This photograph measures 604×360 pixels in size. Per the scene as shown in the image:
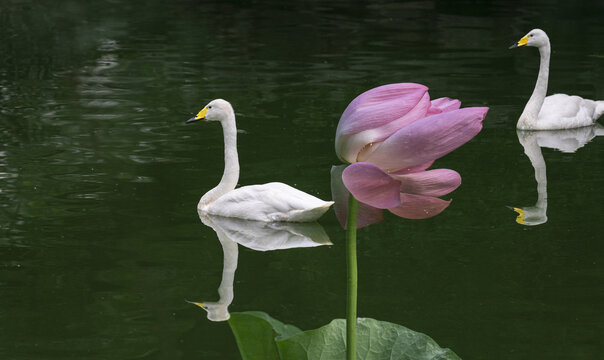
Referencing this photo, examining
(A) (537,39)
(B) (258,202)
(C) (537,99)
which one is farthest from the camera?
(A) (537,39)

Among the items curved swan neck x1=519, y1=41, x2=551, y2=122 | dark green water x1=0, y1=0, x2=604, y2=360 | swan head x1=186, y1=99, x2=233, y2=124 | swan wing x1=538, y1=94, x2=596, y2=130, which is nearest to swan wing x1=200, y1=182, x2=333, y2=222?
dark green water x1=0, y1=0, x2=604, y2=360

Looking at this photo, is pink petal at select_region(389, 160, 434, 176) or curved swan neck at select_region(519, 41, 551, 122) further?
curved swan neck at select_region(519, 41, 551, 122)

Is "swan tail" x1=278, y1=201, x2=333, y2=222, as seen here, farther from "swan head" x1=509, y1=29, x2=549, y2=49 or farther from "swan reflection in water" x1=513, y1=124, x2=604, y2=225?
"swan head" x1=509, y1=29, x2=549, y2=49

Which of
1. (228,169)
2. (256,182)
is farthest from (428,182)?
(256,182)

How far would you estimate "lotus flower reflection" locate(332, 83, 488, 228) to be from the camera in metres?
1.40

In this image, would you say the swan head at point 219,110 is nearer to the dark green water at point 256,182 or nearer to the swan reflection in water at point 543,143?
the dark green water at point 256,182

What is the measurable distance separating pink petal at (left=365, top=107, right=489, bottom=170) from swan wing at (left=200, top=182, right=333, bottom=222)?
564 cm

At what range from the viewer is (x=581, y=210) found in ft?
25.4

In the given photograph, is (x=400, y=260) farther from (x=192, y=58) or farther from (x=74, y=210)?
(x=192, y=58)

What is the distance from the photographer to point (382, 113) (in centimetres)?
146

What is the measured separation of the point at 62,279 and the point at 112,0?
20229 mm

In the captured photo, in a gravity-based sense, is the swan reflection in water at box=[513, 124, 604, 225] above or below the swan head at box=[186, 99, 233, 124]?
below

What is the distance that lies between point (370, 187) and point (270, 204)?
5910 mm

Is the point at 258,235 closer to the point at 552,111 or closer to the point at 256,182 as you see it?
the point at 256,182
